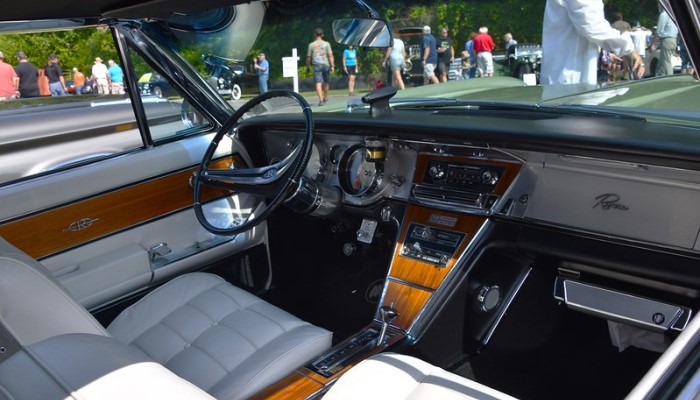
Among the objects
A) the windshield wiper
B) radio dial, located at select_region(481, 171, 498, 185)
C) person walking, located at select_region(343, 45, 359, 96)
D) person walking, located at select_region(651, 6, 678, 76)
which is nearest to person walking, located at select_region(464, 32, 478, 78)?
the windshield wiper

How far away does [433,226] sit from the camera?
2.46 metres

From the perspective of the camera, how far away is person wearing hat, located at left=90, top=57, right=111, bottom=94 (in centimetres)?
289

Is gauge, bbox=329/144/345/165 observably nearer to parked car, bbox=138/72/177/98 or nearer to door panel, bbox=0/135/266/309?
door panel, bbox=0/135/266/309

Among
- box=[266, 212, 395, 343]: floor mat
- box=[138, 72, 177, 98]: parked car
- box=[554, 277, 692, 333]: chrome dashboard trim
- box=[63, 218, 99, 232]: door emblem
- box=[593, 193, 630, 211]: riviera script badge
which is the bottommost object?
box=[266, 212, 395, 343]: floor mat

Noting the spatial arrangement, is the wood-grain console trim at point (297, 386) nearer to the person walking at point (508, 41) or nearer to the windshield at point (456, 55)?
the windshield at point (456, 55)

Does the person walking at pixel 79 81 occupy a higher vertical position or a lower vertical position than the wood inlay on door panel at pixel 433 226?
higher

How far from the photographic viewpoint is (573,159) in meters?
2.05

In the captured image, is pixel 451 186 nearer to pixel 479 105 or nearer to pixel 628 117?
pixel 479 105

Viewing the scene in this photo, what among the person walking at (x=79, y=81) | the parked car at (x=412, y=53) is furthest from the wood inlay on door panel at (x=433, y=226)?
the person walking at (x=79, y=81)

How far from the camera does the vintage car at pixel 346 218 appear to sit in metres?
1.93

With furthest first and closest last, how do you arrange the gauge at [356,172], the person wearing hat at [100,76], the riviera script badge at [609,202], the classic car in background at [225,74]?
the classic car in background at [225,74] → the person wearing hat at [100,76] → the gauge at [356,172] → the riviera script badge at [609,202]

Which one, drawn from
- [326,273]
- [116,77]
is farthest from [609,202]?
[116,77]

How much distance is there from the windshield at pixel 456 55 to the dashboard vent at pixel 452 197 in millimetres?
378

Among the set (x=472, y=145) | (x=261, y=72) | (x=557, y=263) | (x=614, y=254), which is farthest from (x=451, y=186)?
(x=261, y=72)
